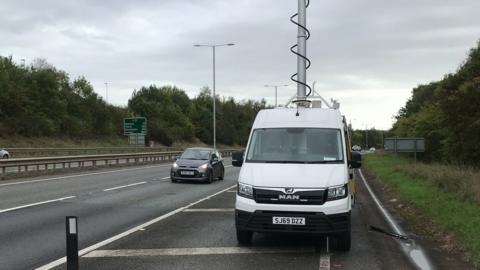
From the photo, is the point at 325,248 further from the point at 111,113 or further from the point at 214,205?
the point at 111,113

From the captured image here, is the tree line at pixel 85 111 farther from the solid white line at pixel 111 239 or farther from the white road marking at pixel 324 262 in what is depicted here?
the white road marking at pixel 324 262

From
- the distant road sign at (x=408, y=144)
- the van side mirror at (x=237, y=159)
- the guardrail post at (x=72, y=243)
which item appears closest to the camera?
the guardrail post at (x=72, y=243)

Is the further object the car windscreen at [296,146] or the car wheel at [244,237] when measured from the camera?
the car windscreen at [296,146]

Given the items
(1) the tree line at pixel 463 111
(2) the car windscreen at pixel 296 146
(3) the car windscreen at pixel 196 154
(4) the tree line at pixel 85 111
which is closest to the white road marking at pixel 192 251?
(2) the car windscreen at pixel 296 146

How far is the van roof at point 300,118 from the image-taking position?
9.38 metres

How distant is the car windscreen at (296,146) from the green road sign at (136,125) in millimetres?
39591

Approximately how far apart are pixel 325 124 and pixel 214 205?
5812 millimetres

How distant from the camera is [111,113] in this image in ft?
258

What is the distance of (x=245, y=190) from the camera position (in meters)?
8.12

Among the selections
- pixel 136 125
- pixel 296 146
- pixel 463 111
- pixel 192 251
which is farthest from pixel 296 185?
pixel 136 125

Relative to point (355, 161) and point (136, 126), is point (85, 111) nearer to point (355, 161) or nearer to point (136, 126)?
point (136, 126)

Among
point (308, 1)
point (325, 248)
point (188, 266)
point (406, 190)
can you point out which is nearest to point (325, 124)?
point (325, 248)

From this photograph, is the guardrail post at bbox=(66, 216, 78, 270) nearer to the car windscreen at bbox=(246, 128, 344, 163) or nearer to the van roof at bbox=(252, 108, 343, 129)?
the car windscreen at bbox=(246, 128, 344, 163)

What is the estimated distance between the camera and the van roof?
369 inches
